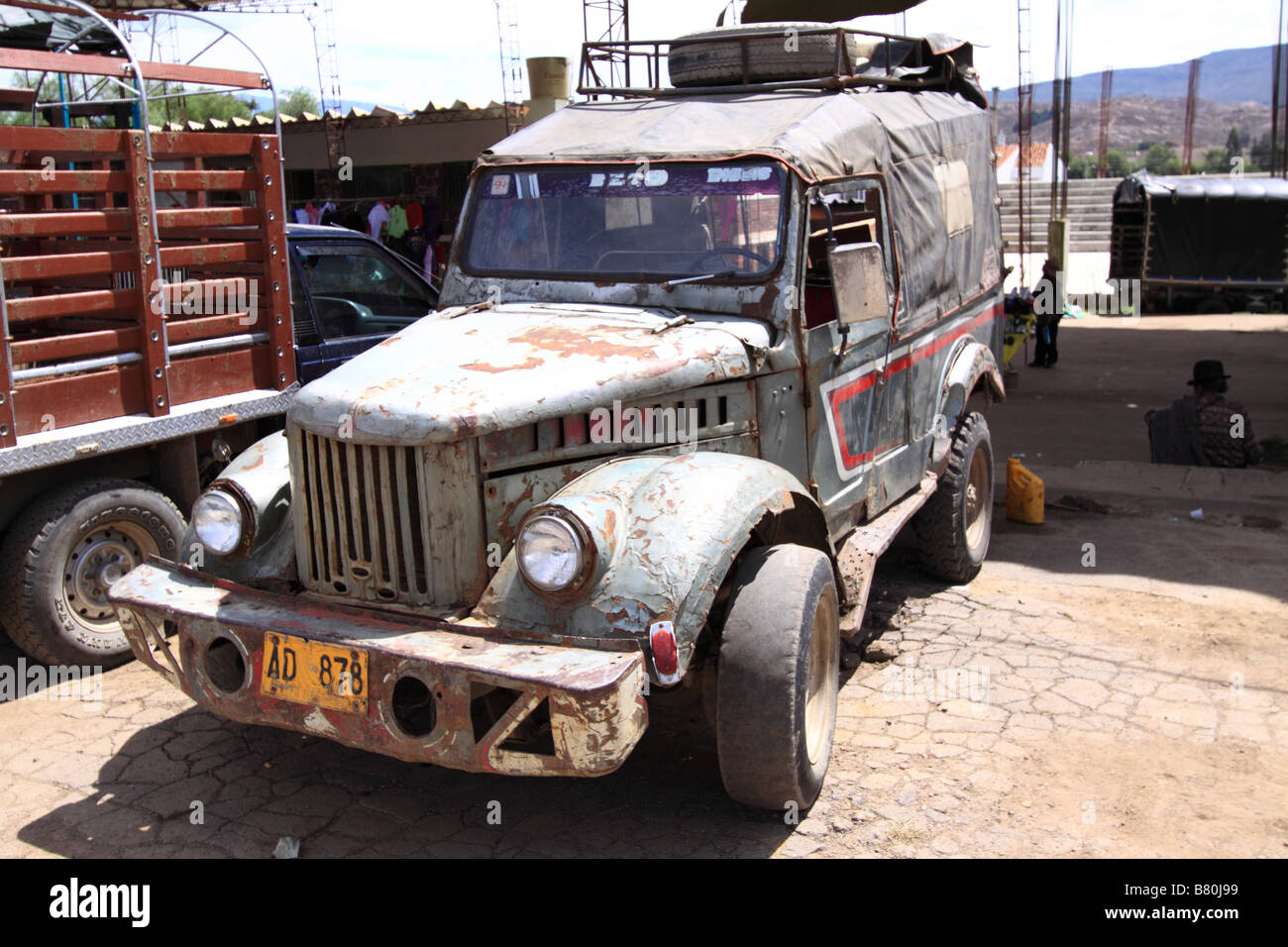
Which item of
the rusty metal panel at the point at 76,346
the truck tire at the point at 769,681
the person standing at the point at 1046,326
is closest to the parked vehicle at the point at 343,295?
the rusty metal panel at the point at 76,346

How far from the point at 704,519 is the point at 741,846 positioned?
115 centimetres

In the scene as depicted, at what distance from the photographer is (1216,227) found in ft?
72.1

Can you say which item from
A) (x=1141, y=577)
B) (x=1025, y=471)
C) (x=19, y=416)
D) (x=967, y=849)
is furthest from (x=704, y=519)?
(x=1025, y=471)

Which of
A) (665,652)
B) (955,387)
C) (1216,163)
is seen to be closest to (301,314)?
(955,387)

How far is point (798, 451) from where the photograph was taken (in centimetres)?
475

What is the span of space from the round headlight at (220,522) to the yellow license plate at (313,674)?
62 cm

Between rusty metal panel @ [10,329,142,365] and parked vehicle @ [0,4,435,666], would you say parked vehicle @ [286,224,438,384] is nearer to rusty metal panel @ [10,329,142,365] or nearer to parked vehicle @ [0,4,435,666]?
parked vehicle @ [0,4,435,666]

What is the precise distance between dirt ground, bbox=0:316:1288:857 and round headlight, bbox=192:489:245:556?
950mm

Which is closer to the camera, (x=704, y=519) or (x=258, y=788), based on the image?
(x=704, y=519)

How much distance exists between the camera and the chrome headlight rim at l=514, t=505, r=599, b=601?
11.5 feet

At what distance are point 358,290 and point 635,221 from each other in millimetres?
2911

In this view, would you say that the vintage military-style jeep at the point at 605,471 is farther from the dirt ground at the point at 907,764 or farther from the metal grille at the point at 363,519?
the dirt ground at the point at 907,764
